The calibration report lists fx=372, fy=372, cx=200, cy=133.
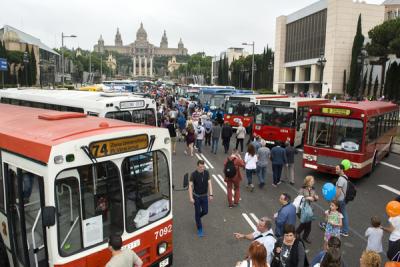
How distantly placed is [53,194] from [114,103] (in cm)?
645

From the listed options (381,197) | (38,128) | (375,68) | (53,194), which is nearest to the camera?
(53,194)

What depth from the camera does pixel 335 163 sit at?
527 inches

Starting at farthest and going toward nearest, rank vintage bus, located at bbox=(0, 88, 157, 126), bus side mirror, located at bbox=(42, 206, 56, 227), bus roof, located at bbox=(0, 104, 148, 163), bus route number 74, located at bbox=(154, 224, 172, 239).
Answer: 1. vintage bus, located at bbox=(0, 88, 157, 126)
2. bus route number 74, located at bbox=(154, 224, 172, 239)
3. bus roof, located at bbox=(0, 104, 148, 163)
4. bus side mirror, located at bbox=(42, 206, 56, 227)

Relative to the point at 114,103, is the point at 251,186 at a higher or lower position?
lower

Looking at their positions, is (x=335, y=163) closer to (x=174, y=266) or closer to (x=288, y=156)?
(x=288, y=156)

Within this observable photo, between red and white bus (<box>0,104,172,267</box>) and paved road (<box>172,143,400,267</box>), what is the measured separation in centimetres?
188

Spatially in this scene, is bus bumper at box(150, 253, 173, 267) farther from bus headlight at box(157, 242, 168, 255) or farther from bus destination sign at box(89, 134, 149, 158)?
bus destination sign at box(89, 134, 149, 158)

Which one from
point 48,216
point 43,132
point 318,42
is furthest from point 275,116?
point 318,42

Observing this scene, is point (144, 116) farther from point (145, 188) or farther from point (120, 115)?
point (145, 188)

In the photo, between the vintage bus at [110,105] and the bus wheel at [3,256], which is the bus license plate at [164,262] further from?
the vintage bus at [110,105]

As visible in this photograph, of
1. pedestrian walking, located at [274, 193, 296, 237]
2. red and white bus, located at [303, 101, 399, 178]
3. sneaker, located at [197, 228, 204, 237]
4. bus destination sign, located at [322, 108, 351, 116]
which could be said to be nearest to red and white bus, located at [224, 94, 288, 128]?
red and white bus, located at [303, 101, 399, 178]

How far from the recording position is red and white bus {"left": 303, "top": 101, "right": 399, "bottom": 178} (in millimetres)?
13023

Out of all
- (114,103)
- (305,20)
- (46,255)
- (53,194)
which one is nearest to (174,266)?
(46,255)

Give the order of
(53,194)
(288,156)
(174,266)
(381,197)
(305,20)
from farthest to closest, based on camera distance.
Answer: (305,20) < (288,156) < (381,197) < (174,266) < (53,194)
